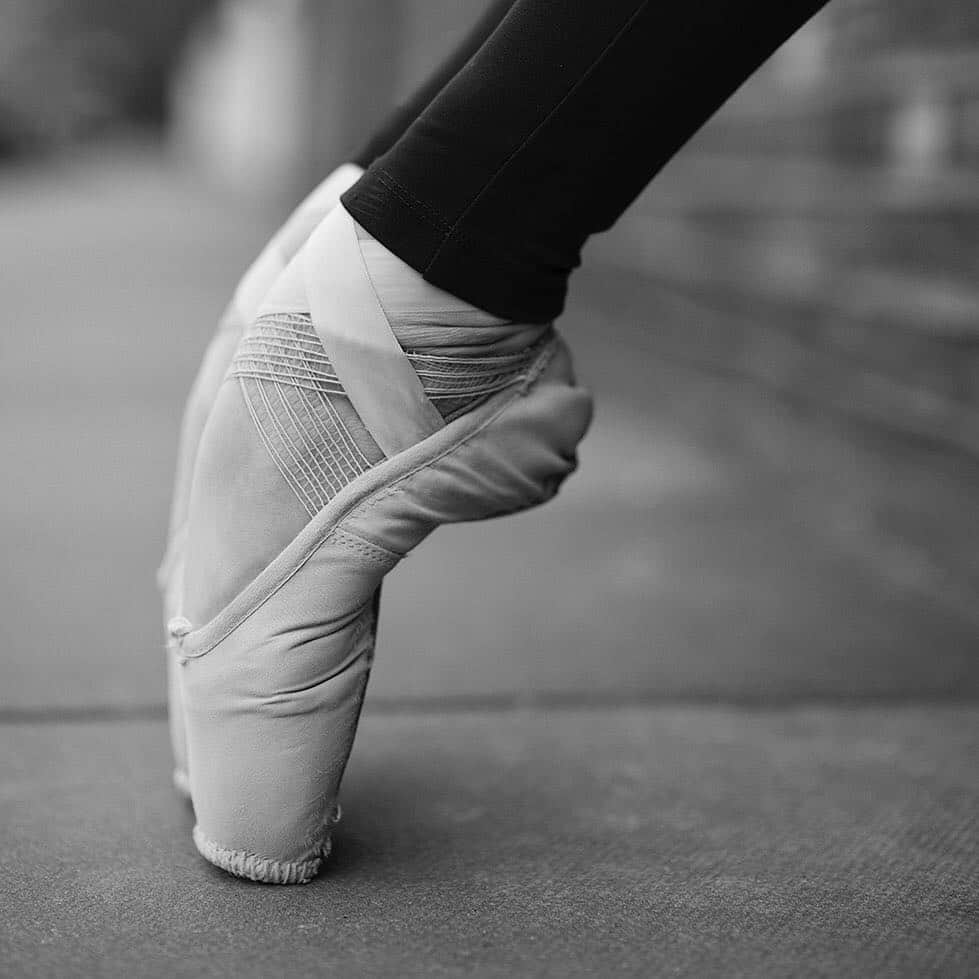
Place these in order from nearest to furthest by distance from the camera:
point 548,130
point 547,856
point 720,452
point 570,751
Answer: point 548,130 < point 547,856 < point 570,751 < point 720,452

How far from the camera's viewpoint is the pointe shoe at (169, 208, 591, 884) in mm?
948

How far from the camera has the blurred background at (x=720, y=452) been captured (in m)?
1.60

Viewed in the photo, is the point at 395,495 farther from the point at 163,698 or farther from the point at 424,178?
the point at 163,698

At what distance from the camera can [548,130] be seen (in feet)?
2.95

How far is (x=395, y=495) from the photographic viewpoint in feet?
3.13

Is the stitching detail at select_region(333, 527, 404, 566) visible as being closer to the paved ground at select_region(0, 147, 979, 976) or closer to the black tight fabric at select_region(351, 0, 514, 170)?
the paved ground at select_region(0, 147, 979, 976)

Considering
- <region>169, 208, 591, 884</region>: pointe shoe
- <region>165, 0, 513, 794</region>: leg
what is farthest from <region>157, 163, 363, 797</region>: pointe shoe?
<region>169, 208, 591, 884</region>: pointe shoe

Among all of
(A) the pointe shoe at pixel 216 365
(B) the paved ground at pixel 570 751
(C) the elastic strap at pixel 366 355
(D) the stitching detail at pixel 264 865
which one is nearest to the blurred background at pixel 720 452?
(B) the paved ground at pixel 570 751

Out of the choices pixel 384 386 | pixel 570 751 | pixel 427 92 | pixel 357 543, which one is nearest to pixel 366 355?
pixel 384 386

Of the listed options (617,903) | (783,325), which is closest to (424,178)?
(617,903)

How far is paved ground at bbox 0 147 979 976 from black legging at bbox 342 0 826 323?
425 mm

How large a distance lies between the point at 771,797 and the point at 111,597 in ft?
3.19

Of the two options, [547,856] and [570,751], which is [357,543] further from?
[570,751]

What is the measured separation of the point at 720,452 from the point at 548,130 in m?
2.12
